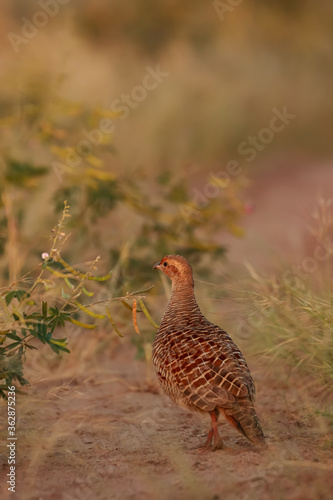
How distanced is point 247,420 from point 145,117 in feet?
34.2

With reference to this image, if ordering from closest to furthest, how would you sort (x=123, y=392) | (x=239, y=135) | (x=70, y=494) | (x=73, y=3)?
(x=70, y=494)
(x=123, y=392)
(x=239, y=135)
(x=73, y=3)

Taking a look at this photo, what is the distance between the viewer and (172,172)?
9266 millimetres

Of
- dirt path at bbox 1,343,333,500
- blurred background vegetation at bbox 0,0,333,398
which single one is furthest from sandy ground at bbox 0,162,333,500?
blurred background vegetation at bbox 0,0,333,398

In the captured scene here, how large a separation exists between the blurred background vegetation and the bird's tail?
1.68 meters

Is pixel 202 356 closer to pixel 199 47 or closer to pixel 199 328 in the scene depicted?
pixel 199 328

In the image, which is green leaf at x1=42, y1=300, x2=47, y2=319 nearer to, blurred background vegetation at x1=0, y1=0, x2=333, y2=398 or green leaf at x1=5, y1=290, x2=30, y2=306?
green leaf at x1=5, y1=290, x2=30, y2=306

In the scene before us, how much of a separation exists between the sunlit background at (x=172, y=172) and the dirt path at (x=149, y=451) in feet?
0.13

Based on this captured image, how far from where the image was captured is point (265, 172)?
13.0 m

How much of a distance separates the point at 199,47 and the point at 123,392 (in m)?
12.4

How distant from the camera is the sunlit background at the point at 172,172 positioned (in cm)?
473

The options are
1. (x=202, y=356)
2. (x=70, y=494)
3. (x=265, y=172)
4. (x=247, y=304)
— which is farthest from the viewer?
(x=265, y=172)

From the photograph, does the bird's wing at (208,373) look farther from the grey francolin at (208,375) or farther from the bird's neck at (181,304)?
the bird's neck at (181,304)

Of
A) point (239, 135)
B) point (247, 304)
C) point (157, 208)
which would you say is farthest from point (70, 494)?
point (239, 135)

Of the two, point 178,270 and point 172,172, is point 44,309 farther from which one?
point 172,172
